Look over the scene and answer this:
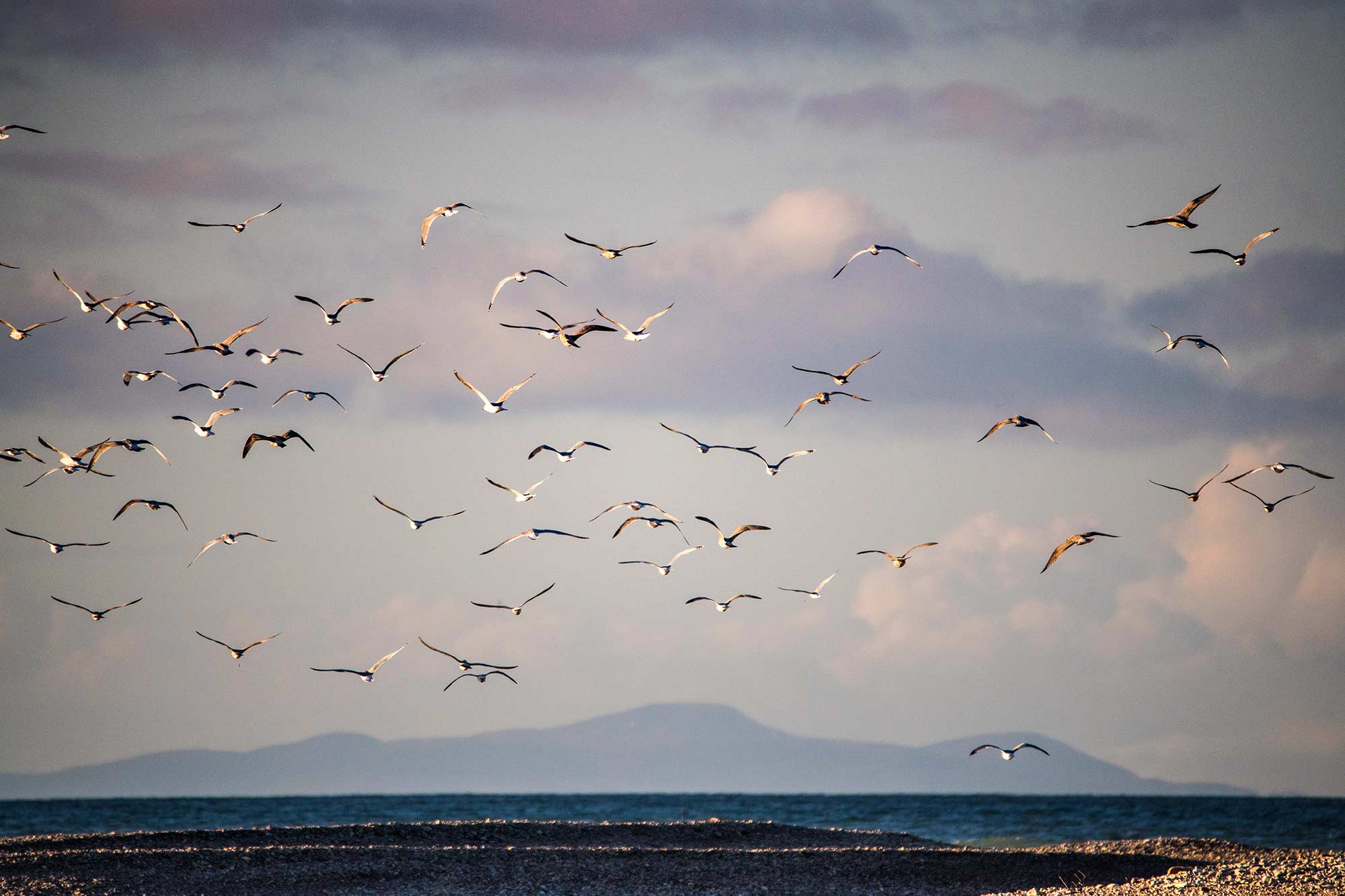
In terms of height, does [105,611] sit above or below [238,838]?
above

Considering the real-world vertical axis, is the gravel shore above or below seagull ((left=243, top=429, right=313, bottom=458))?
below

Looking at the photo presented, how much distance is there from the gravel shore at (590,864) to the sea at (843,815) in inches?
766

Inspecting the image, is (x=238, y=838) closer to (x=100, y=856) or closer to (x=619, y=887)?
(x=100, y=856)

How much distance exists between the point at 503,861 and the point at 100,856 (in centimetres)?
984

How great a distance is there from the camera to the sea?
70.8 metres

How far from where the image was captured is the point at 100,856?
3250 centimetres

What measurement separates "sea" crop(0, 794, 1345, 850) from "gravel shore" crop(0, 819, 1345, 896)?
1947cm

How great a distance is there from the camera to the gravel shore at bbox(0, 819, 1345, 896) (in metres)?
29.7

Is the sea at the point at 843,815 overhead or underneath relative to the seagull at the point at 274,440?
underneath

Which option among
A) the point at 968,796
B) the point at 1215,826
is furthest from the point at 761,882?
the point at 968,796

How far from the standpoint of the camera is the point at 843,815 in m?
91.4

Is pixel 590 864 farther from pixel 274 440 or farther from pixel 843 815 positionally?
pixel 843 815

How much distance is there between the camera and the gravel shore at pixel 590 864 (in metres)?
29.7

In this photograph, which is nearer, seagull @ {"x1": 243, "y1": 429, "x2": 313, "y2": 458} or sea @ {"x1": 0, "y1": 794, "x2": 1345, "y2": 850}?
seagull @ {"x1": 243, "y1": 429, "x2": 313, "y2": 458}
